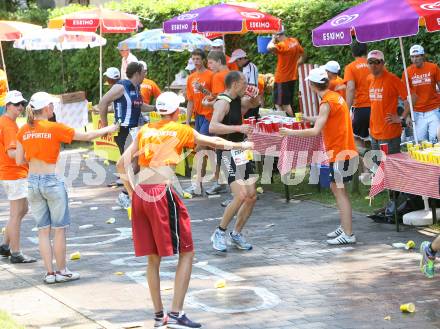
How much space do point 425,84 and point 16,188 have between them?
20.4 feet

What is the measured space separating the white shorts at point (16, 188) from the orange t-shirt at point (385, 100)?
15.8ft

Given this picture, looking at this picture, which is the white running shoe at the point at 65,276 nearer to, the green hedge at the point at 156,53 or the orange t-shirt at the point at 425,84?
the orange t-shirt at the point at 425,84

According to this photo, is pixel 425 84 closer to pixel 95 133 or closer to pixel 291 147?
pixel 291 147

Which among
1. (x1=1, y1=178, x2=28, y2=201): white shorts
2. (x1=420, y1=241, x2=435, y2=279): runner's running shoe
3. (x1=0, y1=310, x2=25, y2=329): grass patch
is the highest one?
(x1=1, y1=178, x2=28, y2=201): white shorts

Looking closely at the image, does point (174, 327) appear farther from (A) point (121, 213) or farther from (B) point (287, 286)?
(A) point (121, 213)

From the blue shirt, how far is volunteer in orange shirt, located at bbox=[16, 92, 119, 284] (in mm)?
4333

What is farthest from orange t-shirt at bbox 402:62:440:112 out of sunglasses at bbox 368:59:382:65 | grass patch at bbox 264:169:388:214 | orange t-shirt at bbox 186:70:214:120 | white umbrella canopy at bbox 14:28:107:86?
white umbrella canopy at bbox 14:28:107:86

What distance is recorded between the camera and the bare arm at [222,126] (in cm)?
1020

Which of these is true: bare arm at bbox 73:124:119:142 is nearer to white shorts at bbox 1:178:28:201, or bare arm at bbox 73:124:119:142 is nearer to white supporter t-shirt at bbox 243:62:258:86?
white shorts at bbox 1:178:28:201

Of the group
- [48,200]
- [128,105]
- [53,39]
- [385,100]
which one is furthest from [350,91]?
[53,39]

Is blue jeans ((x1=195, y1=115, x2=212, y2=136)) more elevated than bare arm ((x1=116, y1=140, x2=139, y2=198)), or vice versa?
bare arm ((x1=116, y1=140, x2=139, y2=198))

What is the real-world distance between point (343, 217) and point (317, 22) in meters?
8.11

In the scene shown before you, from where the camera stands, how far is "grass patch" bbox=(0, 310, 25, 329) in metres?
7.74

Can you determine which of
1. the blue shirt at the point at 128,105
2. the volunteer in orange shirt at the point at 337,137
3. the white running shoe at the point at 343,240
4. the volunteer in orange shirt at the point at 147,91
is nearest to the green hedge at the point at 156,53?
the volunteer in orange shirt at the point at 147,91
